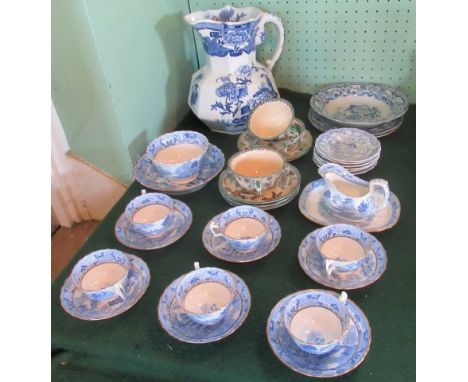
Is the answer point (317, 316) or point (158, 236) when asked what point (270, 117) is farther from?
point (317, 316)

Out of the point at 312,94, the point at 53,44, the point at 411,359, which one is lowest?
the point at 411,359

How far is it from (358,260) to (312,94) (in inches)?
23.7

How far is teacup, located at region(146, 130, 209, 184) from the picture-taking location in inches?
35.6

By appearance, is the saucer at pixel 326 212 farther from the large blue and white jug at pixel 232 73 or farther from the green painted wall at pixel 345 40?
the green painted wall at pixel 345 40

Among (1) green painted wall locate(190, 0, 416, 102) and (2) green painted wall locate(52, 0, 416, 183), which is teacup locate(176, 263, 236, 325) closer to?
(2) green painted wall locate(52, 0, 416, 183)

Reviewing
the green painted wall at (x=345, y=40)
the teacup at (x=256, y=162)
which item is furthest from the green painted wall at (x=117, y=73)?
the teacup at (x=256, y=162)

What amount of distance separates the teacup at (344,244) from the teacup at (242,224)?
0.10 metres

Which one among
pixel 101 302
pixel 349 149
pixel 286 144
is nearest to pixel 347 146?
pixel 349 149

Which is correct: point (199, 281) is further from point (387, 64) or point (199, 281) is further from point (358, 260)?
point (387, 64)

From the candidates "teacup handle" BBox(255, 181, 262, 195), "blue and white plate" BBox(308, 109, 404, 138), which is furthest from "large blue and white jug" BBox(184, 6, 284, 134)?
"teacup handle" BBox(255, 181, 262, 195)

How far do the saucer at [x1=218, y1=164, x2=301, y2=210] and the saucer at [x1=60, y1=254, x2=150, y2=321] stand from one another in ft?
0.71

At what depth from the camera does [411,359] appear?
0.61 m
